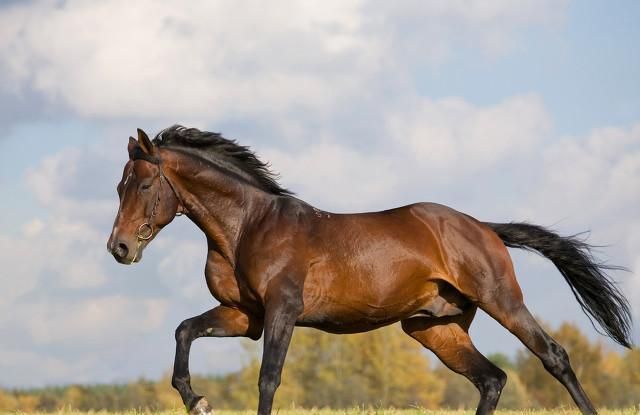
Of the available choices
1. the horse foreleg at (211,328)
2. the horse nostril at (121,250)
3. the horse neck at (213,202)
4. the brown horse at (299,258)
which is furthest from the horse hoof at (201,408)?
the horse nostril at (121,250)

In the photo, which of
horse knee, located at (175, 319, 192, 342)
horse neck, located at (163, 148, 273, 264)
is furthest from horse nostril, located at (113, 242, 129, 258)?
horse knee, located at (175, 319, 192, 342)

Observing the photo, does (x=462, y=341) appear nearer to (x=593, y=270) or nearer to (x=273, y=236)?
(x=593, y=270)

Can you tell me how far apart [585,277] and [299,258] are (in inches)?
131

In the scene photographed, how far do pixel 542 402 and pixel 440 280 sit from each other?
103 feet

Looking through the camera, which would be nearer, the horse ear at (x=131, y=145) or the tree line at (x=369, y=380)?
the horse ear at (x=131, y=145)

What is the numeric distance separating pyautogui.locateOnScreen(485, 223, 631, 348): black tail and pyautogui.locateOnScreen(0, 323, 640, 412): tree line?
27508 millimetres

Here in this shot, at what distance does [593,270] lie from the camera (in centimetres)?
930

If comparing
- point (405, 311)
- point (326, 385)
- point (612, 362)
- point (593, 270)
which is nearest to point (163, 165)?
point (405, 311)

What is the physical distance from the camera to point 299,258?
7.62 metres

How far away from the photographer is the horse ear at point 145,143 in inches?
304

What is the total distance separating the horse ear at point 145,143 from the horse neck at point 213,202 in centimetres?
18

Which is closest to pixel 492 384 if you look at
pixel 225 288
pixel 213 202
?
pixel 225 288

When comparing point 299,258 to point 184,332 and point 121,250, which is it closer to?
point 184,332

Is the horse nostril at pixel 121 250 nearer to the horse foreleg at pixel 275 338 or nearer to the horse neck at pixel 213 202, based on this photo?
the horse neck at pixel 213 202
